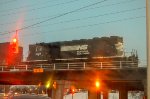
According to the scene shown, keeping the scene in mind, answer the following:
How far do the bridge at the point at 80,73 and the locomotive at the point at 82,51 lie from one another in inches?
55.3

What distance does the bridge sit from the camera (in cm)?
4278

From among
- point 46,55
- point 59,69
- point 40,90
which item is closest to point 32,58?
point 46,55

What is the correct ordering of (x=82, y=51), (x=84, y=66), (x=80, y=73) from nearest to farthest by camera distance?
(x=84, y=66) → (x=80, y=73) → (x=82, y=51)

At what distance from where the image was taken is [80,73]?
47.9 meters

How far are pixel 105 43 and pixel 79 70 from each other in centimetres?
565

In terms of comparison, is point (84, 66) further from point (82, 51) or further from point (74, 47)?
point (74, 47)

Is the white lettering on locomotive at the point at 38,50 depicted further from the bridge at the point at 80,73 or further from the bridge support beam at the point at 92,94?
the bridge support beam at the point at 92,94

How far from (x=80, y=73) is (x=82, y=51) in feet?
11.0

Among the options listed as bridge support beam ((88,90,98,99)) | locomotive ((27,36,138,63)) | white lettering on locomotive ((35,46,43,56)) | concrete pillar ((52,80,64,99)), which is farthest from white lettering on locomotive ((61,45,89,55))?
bridge support beam ((88,90,98,99))

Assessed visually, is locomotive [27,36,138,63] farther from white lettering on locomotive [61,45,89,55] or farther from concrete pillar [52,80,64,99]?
concrete pillar [52,80,64,99]

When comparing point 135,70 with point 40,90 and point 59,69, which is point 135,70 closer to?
point 59,69

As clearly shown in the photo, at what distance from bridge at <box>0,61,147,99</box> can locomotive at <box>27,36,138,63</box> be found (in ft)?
4.60

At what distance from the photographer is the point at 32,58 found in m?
54.1

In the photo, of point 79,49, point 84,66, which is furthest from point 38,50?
point 84,66
